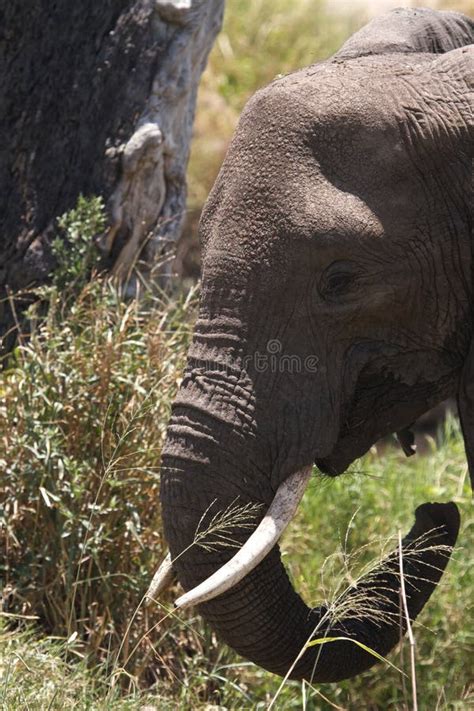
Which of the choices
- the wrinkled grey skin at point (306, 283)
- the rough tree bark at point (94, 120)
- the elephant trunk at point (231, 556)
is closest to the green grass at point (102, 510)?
the rough tree bark at point (94, 120)

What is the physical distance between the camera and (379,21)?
3893 mm

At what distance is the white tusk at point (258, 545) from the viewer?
3.02 m

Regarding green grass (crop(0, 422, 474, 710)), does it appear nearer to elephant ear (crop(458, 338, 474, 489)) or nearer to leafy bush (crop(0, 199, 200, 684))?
leafy bush (crop(0, 199, 200, 684))

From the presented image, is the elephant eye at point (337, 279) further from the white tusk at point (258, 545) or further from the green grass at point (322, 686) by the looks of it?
the green grass at point (322, 686)

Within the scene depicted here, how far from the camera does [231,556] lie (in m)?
3.25

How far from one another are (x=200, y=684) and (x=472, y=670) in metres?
1.13

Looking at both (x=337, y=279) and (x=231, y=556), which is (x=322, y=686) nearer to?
(x=231, y=556)

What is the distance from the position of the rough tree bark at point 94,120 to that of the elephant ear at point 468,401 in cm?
154

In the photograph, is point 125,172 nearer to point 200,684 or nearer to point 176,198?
point 176,198

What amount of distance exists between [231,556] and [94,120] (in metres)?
2.21

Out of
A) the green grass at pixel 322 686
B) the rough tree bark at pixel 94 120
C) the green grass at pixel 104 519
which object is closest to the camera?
the green grass at pixel 322 686

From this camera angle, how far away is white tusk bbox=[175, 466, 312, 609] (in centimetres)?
302

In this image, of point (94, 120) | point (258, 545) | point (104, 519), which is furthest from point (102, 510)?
point (94, 120)

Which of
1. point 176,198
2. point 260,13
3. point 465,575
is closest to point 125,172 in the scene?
point 176,198
